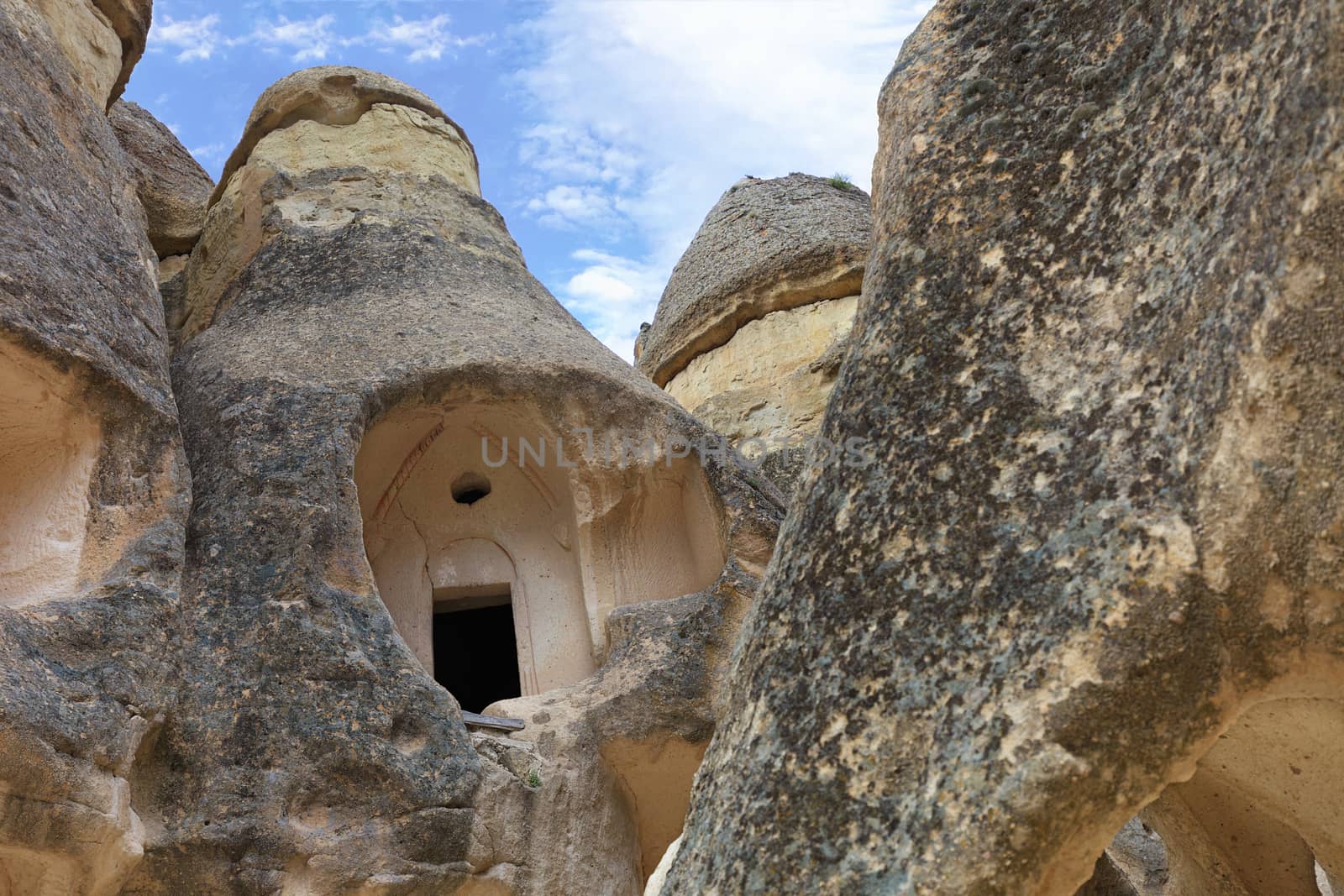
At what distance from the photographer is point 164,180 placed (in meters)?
10.9

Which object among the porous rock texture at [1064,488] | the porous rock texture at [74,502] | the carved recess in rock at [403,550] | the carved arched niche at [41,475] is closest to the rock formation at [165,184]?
the carved recess in rock at [403,550]

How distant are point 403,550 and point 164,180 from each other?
4.85 m

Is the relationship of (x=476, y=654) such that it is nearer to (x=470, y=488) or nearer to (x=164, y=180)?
(x=470, y=488)

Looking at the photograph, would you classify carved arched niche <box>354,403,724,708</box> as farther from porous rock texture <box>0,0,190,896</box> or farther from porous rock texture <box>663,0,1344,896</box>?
porous rock texture <box>663,0,1344,896</box>

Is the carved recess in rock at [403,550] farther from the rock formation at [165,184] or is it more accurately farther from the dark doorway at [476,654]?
the dark doorway at [476,654]

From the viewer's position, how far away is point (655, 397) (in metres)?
7.60

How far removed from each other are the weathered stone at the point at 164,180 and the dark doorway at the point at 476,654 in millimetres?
3247

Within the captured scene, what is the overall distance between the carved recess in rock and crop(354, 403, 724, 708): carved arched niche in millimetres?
15

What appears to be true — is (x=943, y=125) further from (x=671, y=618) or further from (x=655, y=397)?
(x=655, y=397)

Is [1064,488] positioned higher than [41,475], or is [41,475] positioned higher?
[41,475]

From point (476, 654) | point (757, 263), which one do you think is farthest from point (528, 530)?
point (757, 263)

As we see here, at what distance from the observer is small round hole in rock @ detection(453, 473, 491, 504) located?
785 centimetres

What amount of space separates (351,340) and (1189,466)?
5624 mm

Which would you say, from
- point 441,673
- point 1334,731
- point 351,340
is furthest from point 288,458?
point 1334,731
